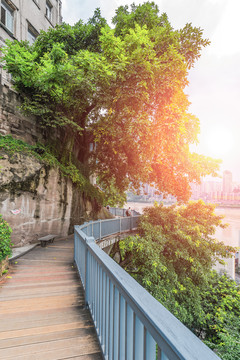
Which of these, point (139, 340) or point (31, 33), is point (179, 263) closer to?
point (139, 340)

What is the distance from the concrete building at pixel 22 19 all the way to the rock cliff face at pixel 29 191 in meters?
3.73

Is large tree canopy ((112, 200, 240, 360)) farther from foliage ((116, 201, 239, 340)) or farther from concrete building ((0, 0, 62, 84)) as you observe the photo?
concrete building ((0, 0, 62, 84))

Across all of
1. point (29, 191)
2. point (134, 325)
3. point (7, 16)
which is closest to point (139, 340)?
point (134, 325)

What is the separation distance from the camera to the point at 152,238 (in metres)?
11.1

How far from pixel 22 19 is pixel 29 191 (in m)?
14.5

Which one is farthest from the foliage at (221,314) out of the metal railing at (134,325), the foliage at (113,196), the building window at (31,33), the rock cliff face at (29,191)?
the building window at (31,33)

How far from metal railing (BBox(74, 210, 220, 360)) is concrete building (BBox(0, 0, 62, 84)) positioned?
1359 centimetres

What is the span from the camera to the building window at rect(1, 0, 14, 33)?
12941 mm

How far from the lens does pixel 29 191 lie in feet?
27.4

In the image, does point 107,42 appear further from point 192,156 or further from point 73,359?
point 73,359

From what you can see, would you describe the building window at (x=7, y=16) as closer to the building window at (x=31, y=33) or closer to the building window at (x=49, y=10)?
the building window at (x=31, y=33)

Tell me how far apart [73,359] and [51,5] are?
2557 cm

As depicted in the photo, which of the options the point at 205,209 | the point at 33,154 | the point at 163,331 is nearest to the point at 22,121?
the point at 33,154

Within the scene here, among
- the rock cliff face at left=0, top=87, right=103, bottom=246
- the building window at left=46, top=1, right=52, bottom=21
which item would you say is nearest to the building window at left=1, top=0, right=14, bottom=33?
the building window at left=46, top=1, right=52, bottom=21
